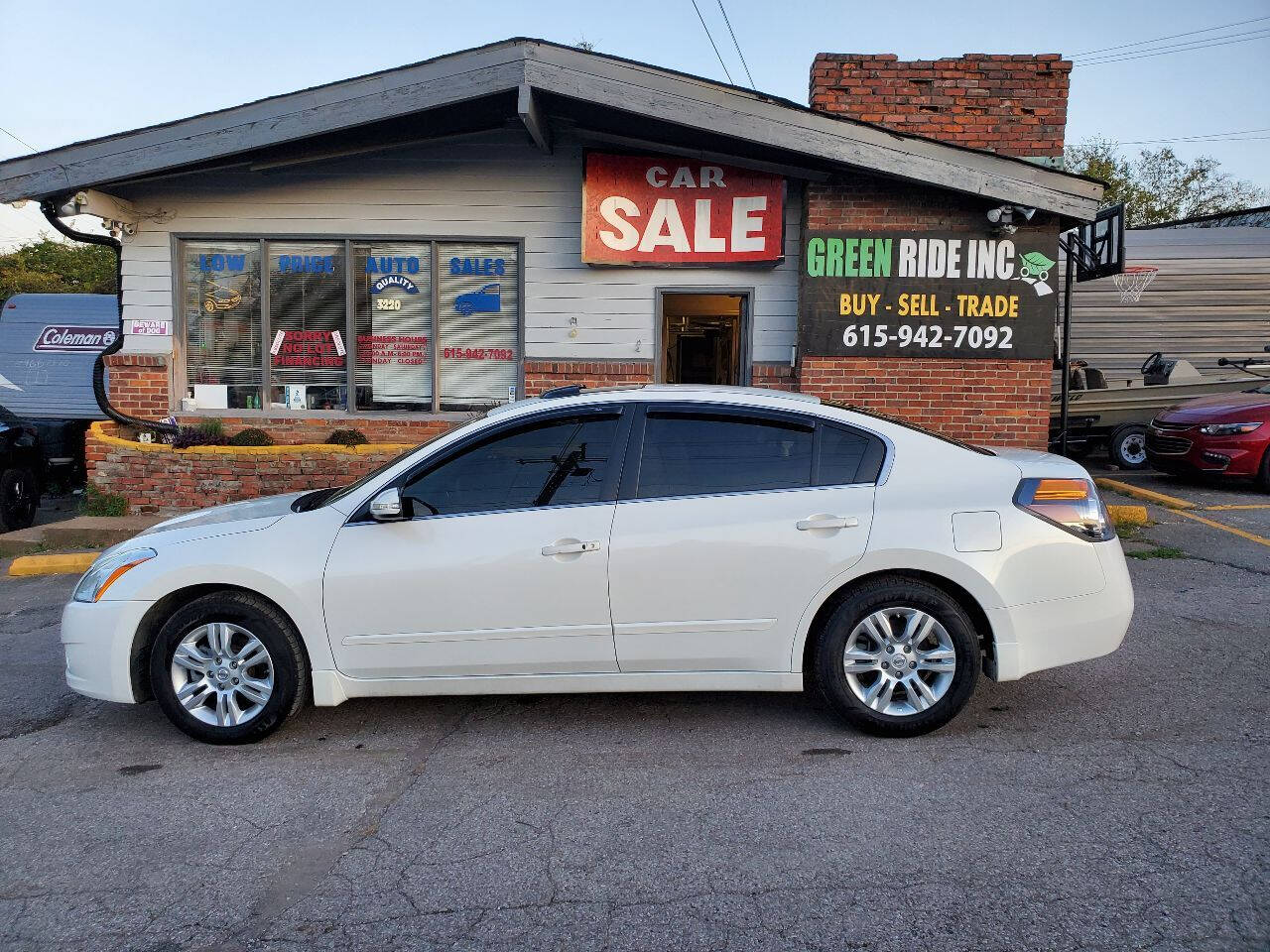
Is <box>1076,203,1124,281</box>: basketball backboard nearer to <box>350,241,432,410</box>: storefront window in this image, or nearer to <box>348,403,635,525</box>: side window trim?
<box>350,241,432,410</box>: storefront window

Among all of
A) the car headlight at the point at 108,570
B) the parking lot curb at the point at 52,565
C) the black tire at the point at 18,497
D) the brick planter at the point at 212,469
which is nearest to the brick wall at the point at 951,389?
the brick planter at the point at 212,469

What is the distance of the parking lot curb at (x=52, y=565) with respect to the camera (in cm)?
855

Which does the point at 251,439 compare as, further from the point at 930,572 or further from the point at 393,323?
the point at 930,572

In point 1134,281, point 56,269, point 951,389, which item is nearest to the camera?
point 951,389

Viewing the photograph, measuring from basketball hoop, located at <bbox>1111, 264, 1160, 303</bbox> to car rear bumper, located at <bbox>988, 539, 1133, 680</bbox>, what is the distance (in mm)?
13409

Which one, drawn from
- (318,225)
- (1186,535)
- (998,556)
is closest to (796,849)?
(998,556)

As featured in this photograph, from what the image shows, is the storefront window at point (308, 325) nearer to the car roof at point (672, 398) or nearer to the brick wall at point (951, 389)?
the brick wall at point (951, 389)

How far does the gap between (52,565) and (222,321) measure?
3.39 metres

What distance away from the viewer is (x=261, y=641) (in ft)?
14.4

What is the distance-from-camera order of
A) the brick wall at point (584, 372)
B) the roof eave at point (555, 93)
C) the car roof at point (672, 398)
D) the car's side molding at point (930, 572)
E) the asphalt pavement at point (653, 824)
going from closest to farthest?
the asphalt pavement at point (653, 824) → the car's side molding at point (930, 572) → the car roof at point (672, 398) → the roof eave at point (555, 93) → the brick wall at point (584, 372)

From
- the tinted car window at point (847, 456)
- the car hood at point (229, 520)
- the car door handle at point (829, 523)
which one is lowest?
the car hood at point (229, 520)

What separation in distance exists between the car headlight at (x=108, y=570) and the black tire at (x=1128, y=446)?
1316cm

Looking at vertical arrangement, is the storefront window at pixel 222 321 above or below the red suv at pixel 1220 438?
above

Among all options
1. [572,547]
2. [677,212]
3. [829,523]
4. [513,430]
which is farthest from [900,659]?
[677,212]
